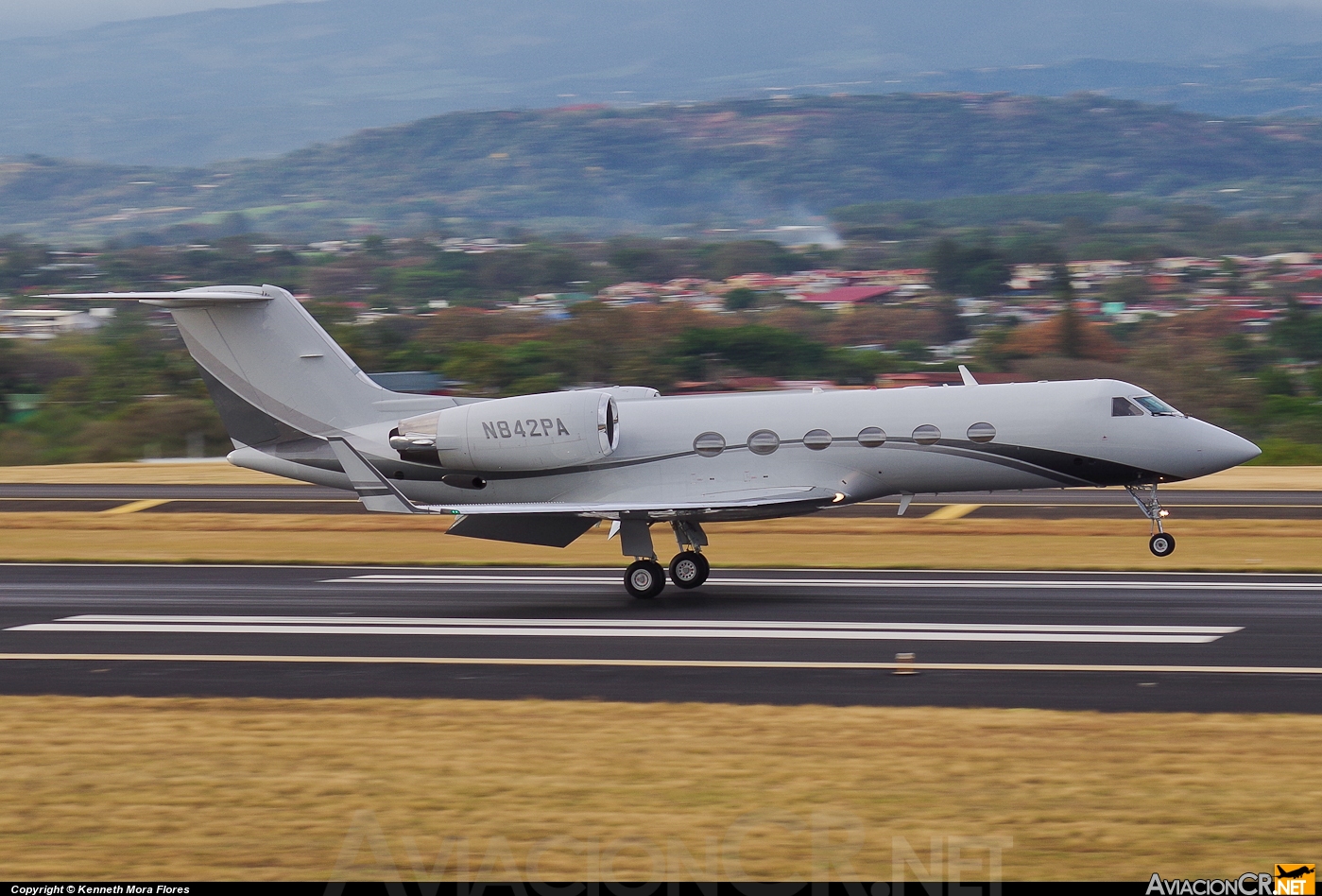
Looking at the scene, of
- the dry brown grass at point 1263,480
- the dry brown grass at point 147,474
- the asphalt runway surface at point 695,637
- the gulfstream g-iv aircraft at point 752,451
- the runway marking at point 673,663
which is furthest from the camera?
the dry brown grass at point 147,474

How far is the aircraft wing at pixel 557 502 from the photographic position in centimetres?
1791

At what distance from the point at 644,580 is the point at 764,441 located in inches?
101

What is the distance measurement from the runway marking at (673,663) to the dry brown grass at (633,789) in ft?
6.47

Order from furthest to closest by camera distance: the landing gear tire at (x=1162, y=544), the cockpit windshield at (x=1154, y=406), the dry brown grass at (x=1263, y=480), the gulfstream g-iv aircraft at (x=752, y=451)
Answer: the dry brown grass at (x=1263, y=480) < the landing gear tire at (x=1162, y=544) < the cockpit windshield at (x=1154, y=406) < the gulfstream g-iv aircraft at (x=752, y=451)

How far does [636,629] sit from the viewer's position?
17438 mm

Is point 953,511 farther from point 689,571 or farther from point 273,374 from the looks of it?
point 273,374

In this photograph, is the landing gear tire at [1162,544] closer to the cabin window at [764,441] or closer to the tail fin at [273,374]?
the cabin window at [764,441]

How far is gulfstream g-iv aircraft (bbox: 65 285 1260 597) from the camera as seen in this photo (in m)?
19.5

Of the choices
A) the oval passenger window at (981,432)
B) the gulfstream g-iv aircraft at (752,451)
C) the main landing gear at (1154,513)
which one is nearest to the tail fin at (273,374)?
the gulfstream g-iv aircraft at (752,451)

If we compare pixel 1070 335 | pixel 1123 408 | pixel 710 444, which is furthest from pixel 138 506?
pixel 1070 335

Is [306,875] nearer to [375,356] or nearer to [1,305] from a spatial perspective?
[375,356]

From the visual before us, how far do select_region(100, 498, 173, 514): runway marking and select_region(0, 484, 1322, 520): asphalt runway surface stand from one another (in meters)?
0.02

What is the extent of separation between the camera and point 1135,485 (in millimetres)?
20516

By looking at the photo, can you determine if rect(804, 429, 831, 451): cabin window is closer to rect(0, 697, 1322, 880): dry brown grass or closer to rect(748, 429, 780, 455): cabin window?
rect(748, 429, 780, 455): cabin window
